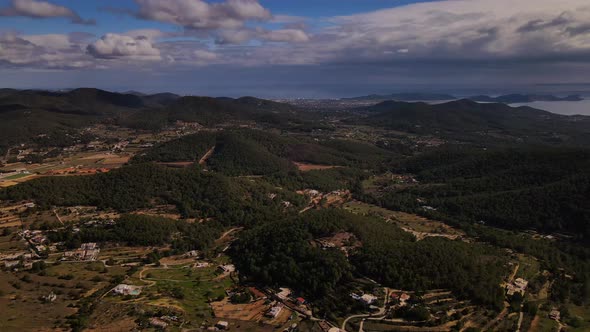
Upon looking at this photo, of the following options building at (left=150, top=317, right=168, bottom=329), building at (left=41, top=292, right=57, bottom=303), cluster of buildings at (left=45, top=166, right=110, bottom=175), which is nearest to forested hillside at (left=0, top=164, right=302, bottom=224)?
cluster of buildings at (left=45, top=166, right=110, bottom=175)

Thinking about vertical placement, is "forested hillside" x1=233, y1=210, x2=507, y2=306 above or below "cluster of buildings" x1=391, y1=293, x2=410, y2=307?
above

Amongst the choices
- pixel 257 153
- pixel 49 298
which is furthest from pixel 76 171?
pixel 49 298

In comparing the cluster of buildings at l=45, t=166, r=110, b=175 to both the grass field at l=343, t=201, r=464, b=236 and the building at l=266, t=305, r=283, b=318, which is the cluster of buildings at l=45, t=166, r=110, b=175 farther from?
the building at l=266, t=305, r=283, b=318

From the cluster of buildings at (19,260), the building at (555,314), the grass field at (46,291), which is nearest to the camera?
the grass field at (46,291)

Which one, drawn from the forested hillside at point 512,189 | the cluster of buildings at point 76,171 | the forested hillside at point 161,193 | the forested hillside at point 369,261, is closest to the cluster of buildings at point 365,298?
the forested hillside at point 369,261

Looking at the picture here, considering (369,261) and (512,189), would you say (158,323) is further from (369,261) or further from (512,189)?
(512,189)

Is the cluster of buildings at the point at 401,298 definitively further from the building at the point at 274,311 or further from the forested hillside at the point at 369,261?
the building at the point at 274,311
